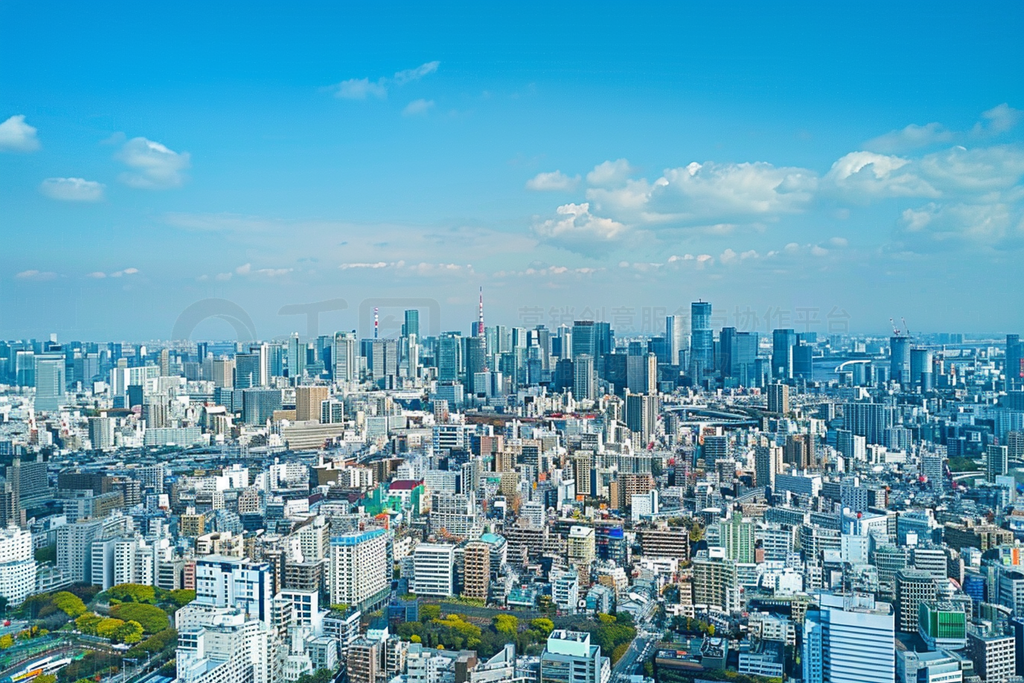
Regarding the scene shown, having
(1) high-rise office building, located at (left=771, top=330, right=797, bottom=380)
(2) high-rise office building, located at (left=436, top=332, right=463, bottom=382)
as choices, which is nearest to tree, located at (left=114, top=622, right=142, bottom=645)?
(1) high-rise office building, located at (left=771, top=330, right=797, bottom=380)

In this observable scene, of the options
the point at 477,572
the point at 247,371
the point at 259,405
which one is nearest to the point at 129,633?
the point at 477,572

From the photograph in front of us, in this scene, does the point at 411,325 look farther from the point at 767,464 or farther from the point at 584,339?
the point at 767,464

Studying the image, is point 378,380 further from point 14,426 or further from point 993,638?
point 993,638

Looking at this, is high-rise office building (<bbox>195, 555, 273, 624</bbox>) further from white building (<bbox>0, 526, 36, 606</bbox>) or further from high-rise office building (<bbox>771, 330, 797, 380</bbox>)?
high-rise office building (<bbox>771, 330, 797, 380</bbox>)

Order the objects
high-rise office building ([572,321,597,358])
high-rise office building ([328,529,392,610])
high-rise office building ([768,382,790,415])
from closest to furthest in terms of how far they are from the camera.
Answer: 1. high-rise office building ([328,529,392,610])
2. high-rise office building ([768,382,790,415])
3. high-rise office building ([572,321,597,358])

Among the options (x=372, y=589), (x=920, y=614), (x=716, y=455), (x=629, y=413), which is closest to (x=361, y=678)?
(x=372, y=589)
